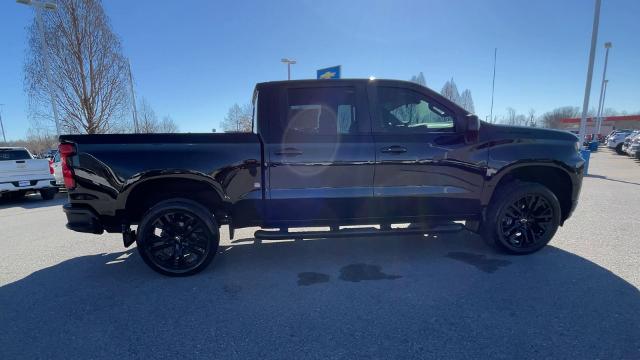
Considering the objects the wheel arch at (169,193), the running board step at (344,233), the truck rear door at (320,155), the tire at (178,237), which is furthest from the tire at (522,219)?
the tire at (178,237)

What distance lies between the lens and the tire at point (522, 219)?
3.93 metres

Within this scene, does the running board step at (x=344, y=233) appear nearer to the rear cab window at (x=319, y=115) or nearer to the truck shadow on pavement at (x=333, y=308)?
the truck shadow on pavement at (x=333, y=308)

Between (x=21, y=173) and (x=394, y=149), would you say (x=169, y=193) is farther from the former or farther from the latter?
(x=21, y=173)

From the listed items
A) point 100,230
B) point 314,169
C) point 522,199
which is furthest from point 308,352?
point 522,199

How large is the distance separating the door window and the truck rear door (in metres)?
0.26

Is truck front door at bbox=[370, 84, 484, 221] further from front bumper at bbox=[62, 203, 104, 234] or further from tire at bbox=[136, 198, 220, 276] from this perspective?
front bumper at bbox=[62, 203, 104, 234]

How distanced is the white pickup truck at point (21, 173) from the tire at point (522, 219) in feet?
38.7

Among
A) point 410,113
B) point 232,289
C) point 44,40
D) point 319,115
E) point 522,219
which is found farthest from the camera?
point 44,40

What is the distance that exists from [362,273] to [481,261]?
1508mm

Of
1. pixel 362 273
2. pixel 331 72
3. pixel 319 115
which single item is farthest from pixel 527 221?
pixel 331 72

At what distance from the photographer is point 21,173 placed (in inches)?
358

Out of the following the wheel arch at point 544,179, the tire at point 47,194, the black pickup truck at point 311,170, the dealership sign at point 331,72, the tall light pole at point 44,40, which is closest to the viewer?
the black pickup truck at point 311,170

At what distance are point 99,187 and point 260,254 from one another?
2.02 m

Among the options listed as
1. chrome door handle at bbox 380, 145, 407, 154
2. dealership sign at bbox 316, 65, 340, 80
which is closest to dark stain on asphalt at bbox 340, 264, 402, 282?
chrome door handle at bbox 380, 145, 407, 154
